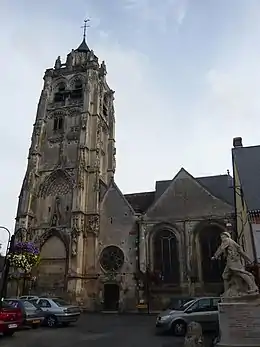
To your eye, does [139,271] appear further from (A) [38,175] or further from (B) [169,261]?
(A) [38,175]

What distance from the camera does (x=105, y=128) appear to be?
40.2 meters

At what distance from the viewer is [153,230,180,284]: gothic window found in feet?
91.1

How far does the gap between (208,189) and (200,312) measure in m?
18.2

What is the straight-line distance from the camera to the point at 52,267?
3036 centimetres

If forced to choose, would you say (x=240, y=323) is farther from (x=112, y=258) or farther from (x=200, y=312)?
(x=112, y=258)

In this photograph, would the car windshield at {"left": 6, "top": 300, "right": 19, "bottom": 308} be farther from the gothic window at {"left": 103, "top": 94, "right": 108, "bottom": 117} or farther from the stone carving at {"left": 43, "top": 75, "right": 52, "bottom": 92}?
the stone carving at {"left": 43, "top": 75, "right": 52, "bottom": 92}

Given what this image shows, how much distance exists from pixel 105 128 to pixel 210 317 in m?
29.9

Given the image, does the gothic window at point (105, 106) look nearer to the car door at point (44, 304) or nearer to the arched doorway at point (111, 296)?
the arched doorway at point (111, 296)

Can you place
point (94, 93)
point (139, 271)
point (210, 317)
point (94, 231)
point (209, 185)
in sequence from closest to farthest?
point (210, 317) → point (139, 271) → point (94, 231) → point (209, 185) → point (94, 93)

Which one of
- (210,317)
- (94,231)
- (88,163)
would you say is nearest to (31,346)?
(210,317)

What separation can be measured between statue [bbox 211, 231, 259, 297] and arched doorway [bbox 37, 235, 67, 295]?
22549 mm

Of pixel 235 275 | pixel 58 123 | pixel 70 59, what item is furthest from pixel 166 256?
pixel 70 59

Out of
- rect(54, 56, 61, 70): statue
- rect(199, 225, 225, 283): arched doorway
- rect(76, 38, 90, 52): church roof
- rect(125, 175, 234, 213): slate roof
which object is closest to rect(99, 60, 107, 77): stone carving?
rect(76, 38, 90, 52): church roof

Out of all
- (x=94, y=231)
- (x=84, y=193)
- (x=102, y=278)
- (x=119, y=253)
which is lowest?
(x=102, y=278)
